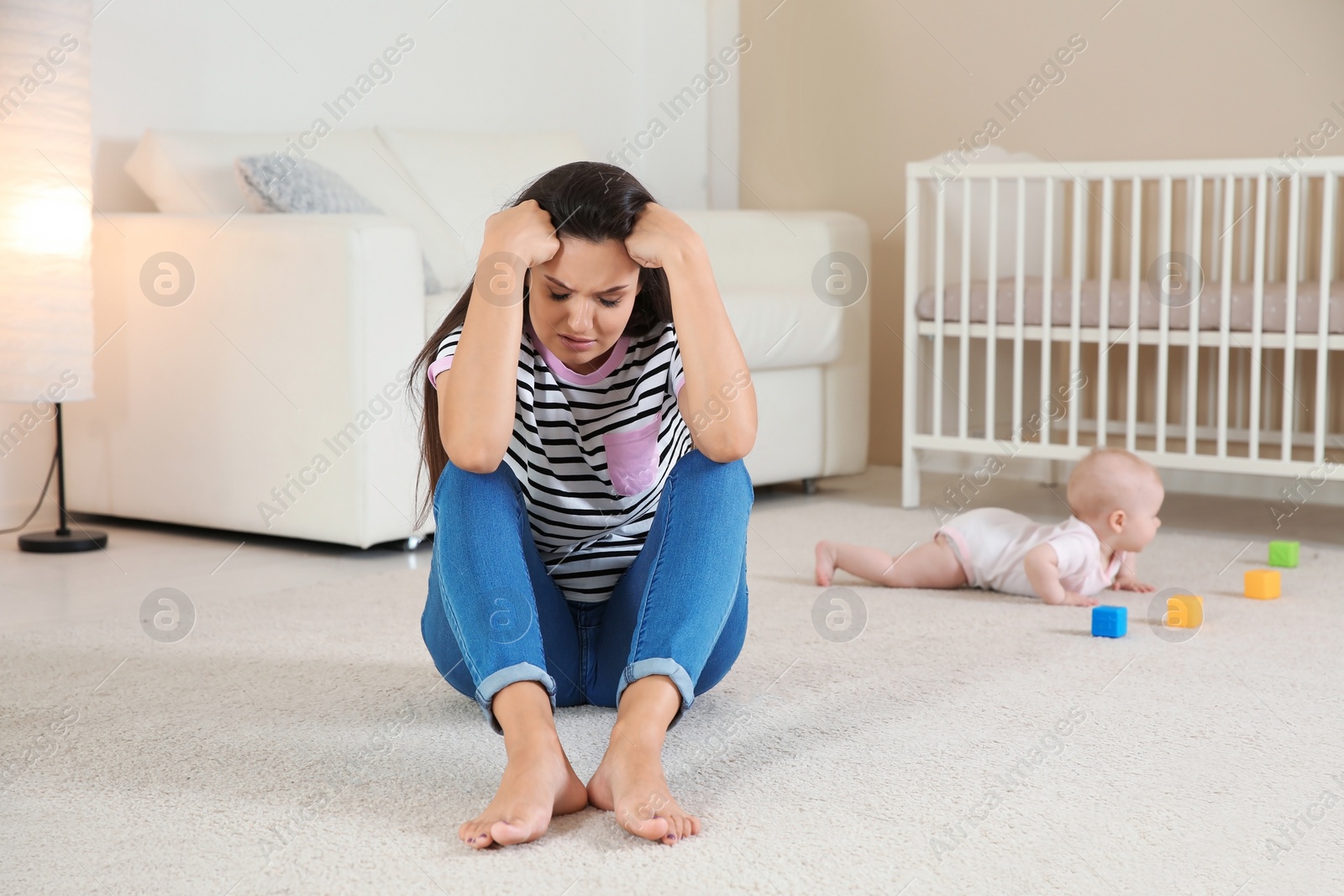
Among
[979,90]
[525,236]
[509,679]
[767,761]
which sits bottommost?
[767,761]

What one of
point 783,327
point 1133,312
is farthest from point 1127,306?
point 783,327

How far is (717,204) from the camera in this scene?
402cm

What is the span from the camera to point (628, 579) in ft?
4.52

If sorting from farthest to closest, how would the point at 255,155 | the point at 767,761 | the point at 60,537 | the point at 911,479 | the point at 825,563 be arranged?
the point at 911,479, the point at 255,155, the point at 60,537, the point at 825,563, the point at 767,761

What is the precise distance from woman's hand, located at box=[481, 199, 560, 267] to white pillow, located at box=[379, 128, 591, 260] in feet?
5.29

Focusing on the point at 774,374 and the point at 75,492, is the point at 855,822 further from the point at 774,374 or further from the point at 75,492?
the point at 75,492

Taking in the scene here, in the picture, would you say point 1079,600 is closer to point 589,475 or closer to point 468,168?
point 589,475

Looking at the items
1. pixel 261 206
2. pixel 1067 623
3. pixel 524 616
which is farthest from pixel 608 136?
pixel 524 616

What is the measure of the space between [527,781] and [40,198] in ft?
5.80

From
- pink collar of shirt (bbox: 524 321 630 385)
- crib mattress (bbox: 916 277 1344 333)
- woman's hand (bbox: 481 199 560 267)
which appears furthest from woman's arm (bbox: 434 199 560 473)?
crib mattress (bbox: 916 277 1344 333)

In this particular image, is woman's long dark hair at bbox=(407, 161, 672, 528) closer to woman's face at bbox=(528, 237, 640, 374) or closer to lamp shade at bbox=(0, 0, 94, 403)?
woman's face at bbox=(528, 237, 640, 374)

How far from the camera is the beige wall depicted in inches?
118

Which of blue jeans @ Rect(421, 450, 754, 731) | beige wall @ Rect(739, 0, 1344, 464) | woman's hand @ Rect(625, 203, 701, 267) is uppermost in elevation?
beige wall @ Rect(739, 0, 1344, 464)

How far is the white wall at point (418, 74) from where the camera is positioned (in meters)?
2.83
